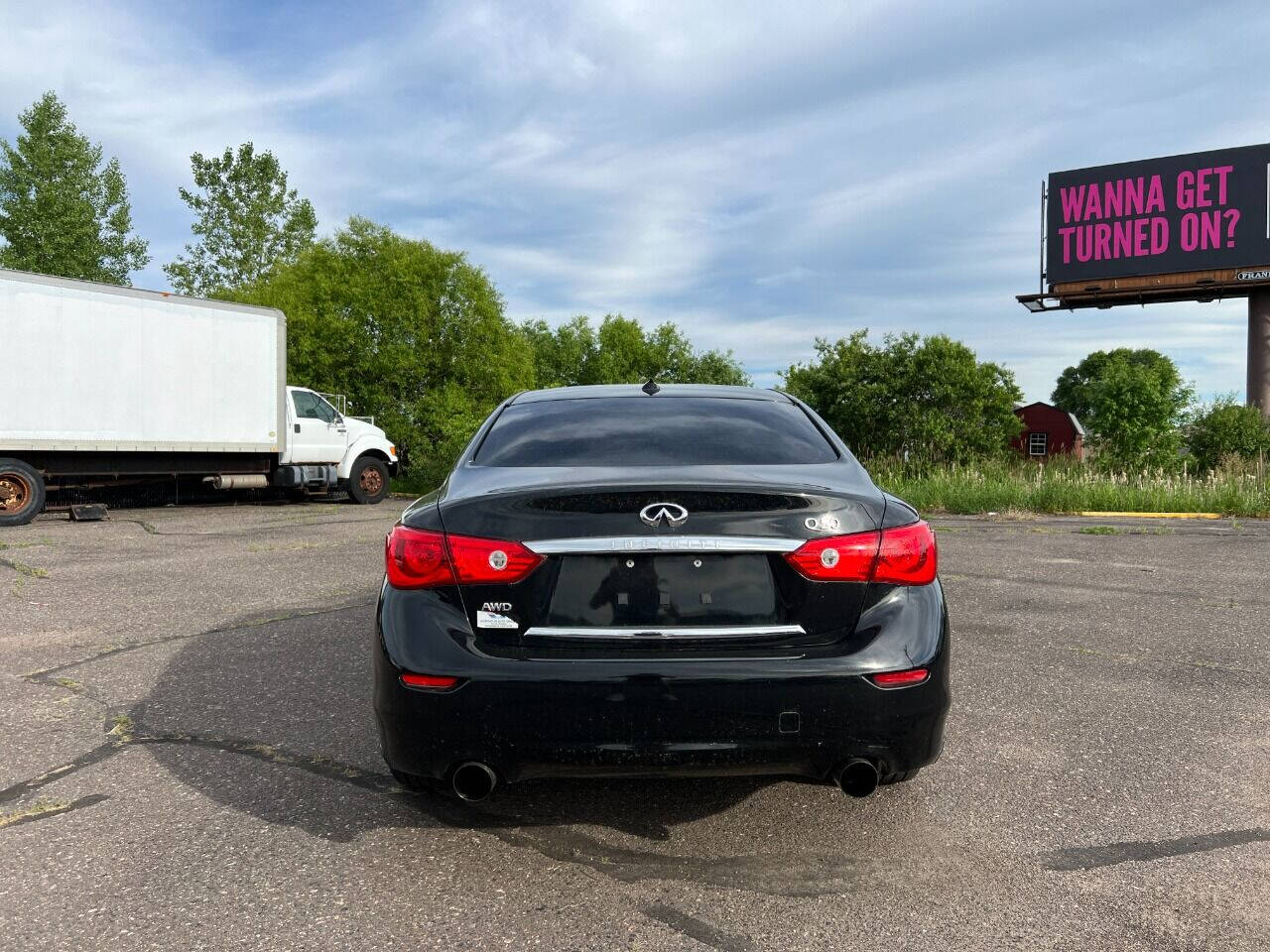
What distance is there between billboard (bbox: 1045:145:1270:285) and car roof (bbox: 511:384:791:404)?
35275 mm

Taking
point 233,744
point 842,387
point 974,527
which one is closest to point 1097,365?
point 842,387

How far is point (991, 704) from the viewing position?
15.4 feet

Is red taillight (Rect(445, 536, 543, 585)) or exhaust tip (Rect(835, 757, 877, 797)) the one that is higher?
red taillight (Rect(445, 536, 543, 585))

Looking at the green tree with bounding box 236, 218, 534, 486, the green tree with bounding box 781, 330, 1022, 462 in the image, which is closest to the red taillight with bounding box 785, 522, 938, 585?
the green tree with bounding box 236, 218, 534, 486

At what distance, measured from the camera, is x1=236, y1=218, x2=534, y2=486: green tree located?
93.9 feet

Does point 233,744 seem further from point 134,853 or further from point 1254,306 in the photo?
point 1254,306

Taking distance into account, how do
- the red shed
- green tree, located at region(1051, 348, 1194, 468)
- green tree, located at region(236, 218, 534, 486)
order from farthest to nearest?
the red shed < green tree, located at region(1051, 348, 1194, 468) < green tree, located at region(236, 218, 534, 486)

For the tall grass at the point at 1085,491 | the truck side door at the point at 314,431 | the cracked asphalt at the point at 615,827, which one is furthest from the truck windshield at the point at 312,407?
the cracked asphalt at the point at 615,827

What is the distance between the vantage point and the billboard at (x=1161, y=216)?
32.7m

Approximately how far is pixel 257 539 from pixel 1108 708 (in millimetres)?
10241

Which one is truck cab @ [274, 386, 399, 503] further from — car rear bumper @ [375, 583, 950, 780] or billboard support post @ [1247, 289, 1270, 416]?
billboard support post @ [1247, 289, 1270, 416]

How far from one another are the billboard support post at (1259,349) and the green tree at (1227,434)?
701cm

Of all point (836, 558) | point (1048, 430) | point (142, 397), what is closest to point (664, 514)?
point (836, 558)

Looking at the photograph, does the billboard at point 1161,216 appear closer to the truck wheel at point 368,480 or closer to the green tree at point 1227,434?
the green tree at point 1227,434
